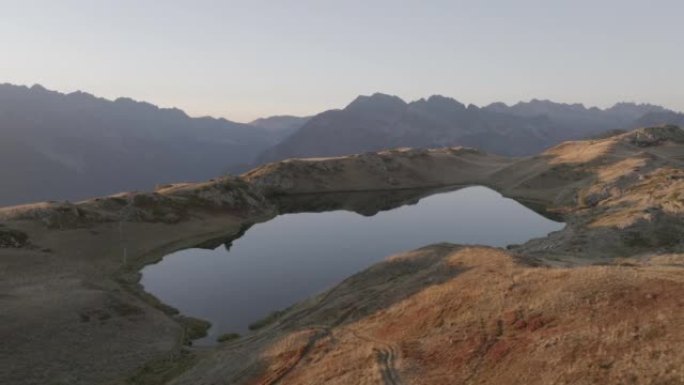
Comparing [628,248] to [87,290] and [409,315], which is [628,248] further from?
[87,290]

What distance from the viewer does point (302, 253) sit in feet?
335

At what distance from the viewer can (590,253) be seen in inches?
2778

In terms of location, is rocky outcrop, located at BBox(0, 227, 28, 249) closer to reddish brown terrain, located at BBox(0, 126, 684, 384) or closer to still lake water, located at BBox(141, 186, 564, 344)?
reddish brown terrain, located at BBox(0, 126, 684, 384)

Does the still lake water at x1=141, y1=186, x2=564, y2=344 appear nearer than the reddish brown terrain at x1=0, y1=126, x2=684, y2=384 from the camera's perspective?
No

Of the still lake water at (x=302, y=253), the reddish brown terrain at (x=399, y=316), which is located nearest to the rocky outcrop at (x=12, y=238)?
the reddish brown terrain at (x=399, y=316)

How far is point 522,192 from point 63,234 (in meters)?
133

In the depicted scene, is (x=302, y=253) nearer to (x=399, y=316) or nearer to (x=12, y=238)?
(x=12, y=238)

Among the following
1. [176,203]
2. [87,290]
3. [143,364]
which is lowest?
[143,364]

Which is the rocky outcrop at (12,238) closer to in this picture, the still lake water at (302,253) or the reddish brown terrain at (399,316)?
the reddish brown terrain at (399,316)

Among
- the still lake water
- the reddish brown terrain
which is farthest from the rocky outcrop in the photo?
the still lake water

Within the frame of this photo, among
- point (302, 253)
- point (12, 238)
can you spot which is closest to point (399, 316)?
point (302, 253)

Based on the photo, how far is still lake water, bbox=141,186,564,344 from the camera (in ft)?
244

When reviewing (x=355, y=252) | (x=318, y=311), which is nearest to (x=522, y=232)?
(x=355, y=252)

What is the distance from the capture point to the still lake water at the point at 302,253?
74375 mm
